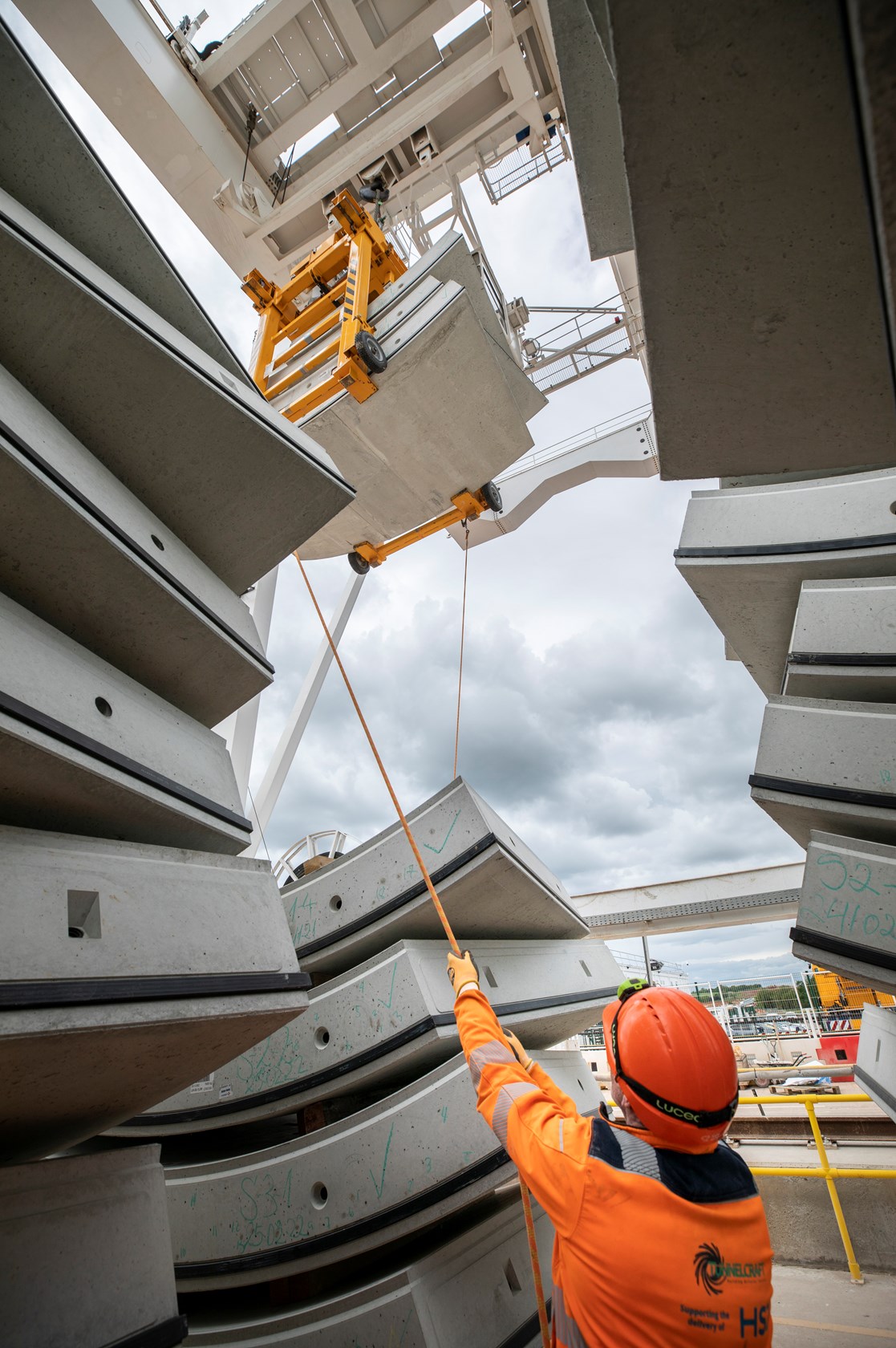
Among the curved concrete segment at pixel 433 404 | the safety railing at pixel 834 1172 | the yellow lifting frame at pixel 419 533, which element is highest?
the curved concrete segment at pixel 433 404

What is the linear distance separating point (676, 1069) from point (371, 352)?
4076 mm

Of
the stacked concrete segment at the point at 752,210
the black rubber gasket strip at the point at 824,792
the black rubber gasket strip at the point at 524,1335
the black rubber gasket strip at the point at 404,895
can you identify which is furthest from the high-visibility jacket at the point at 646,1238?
the black rubber gasket strip at the point at 824,792

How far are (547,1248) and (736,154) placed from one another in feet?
10.6

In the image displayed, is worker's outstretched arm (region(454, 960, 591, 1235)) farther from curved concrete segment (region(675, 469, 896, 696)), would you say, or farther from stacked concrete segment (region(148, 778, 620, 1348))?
curved concrete segment (region(675, 469, 896, 696))

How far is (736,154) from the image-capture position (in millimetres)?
785

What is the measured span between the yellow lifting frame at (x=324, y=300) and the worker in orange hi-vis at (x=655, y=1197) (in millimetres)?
4093

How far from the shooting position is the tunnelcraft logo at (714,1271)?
1021mm

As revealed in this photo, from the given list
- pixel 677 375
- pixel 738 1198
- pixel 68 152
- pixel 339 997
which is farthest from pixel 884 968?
pixel 68 152

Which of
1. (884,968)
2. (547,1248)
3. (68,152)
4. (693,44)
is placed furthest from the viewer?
(547,1248)

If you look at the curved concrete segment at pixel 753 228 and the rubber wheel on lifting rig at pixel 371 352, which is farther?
the rubber wheel on lifting rig at pixel 371 352

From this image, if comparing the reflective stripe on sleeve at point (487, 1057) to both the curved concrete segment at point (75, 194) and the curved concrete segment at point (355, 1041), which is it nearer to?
the curved concrete segment at point (355, 1041)

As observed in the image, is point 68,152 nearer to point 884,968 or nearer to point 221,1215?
point 221,1215

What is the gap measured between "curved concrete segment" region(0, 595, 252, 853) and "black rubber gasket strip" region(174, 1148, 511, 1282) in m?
1.17

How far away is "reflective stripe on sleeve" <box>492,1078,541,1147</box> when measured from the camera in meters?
1.31
